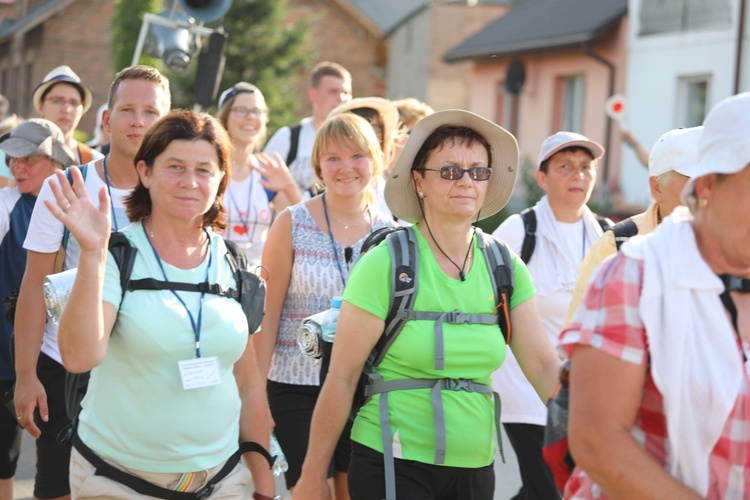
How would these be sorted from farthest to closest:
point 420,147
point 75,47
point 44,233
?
point 75,47 < point 44,233 < point 420,147

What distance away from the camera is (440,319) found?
3.84 meters

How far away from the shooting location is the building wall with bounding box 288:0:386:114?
45656 millimetres

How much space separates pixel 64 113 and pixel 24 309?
3.61m

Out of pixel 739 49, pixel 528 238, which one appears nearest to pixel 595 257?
pixel 528 238

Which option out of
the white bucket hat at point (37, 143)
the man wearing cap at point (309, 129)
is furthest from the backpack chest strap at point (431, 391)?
the man wearing cap at point (309, 129)

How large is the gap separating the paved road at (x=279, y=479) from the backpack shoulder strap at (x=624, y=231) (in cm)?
313

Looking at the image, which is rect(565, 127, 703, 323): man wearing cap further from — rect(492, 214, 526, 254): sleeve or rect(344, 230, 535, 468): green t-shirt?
rect(492, 214, 526, 254): sleeve

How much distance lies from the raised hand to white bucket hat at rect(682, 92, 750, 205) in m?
1.73

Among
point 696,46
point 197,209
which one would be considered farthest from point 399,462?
point 696,46

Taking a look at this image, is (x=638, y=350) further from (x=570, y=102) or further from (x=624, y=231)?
(x=570, y=102)

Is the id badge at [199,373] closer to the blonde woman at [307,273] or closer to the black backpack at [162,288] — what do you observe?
the black backpack at [162,288]

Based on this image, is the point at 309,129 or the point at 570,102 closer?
the point at 309,129

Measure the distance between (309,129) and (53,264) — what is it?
159 inches

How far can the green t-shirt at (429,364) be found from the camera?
12.5 ft
